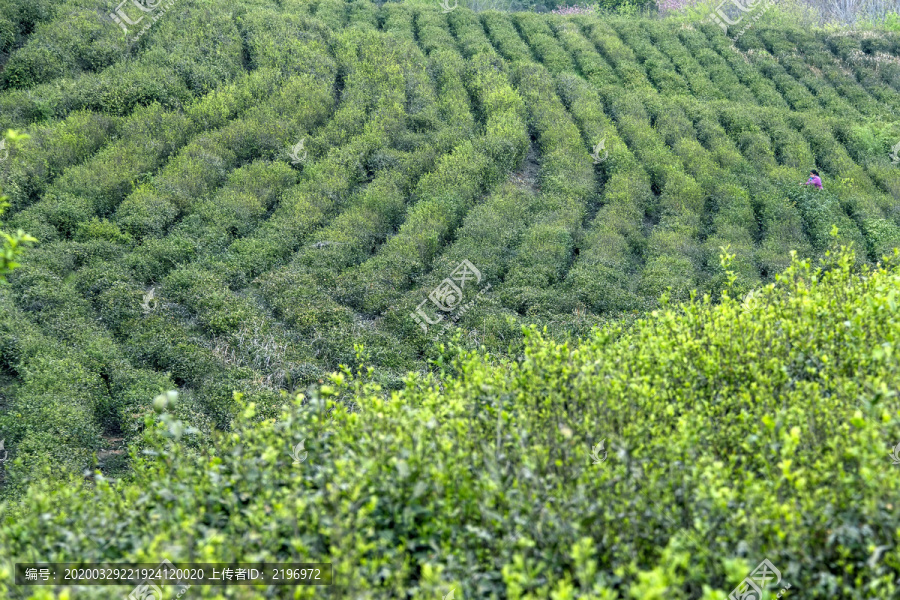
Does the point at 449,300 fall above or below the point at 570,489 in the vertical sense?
below

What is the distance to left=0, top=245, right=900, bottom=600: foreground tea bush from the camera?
3893mm

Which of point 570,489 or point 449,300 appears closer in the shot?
point 570,489

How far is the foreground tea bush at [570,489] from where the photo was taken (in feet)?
12.8

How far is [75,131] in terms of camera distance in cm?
1543

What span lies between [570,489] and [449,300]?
8509 millimetres

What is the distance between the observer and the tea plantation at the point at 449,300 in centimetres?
419

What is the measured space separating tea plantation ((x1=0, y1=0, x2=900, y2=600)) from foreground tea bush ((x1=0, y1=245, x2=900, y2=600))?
0.11 feet

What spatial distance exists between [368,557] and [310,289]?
881 cm

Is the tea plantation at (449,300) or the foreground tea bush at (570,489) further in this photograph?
the tea plantation at (449,300)

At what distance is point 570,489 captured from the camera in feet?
14.7

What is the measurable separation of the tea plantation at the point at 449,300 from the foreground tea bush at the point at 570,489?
1.3 inches

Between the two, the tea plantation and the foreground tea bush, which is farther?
the tea plantation

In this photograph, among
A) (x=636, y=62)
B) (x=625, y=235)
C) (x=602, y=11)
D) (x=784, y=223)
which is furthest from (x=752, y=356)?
(x=602, y=11)

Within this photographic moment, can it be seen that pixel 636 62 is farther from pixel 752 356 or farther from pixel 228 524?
pixel 228 524
